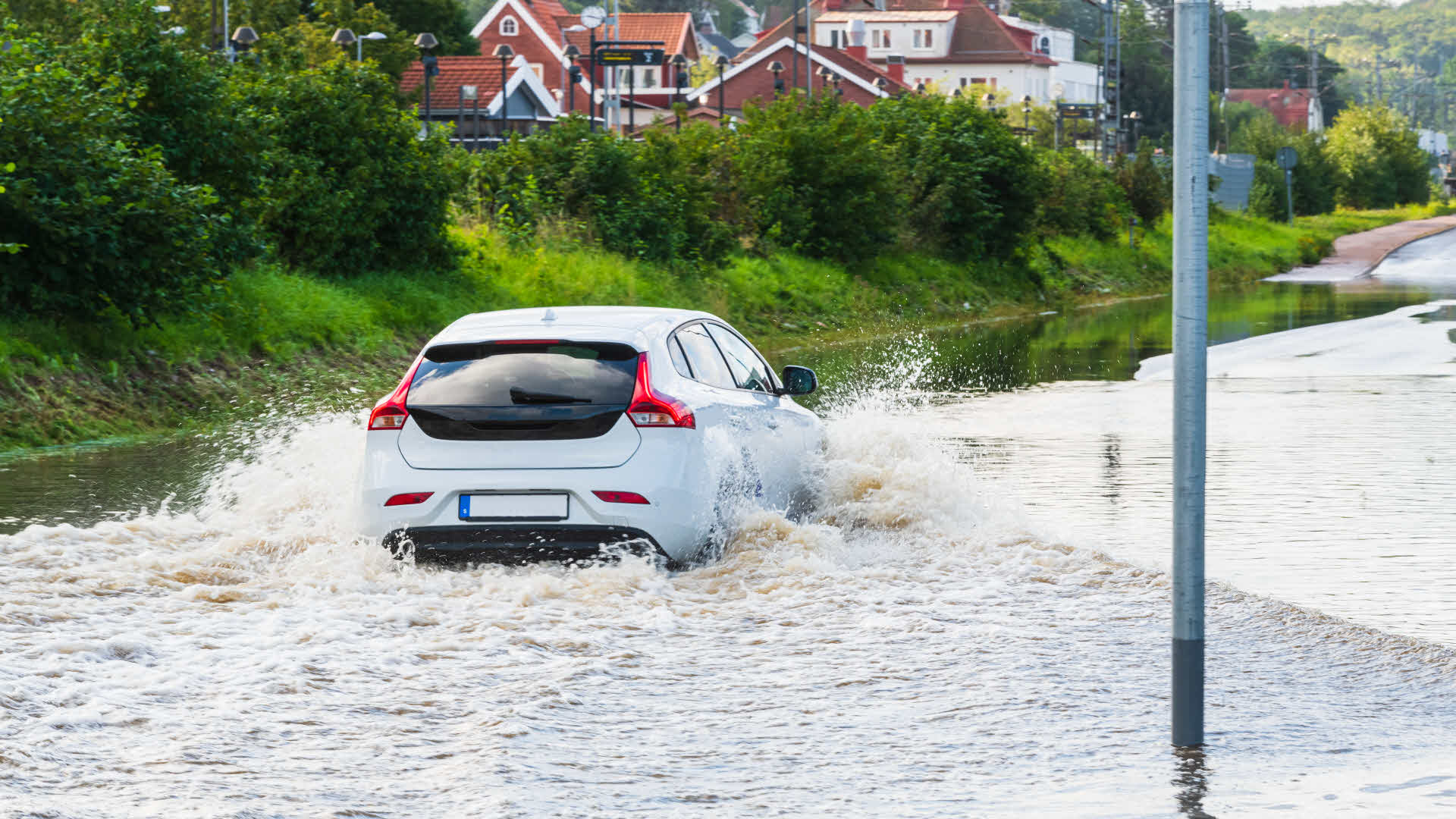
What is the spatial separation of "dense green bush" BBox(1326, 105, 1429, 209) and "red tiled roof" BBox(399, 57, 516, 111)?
5115cm

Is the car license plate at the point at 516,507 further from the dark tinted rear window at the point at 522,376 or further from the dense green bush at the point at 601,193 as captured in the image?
the dense green bush at the point at 601,193

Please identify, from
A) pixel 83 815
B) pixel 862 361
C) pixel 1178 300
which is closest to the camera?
pixel 83 815

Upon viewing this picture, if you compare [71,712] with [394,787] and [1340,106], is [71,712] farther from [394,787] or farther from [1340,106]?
[1340,106]

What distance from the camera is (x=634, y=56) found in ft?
128

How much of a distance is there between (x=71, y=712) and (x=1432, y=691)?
16.2 ft

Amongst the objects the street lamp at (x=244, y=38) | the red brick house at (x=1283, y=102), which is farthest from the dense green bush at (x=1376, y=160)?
the street lamp at (x=244, y=38)

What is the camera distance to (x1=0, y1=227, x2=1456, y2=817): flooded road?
19.9ft

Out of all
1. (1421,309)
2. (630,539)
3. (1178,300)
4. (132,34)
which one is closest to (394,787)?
(1178,300)

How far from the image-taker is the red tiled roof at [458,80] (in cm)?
7550

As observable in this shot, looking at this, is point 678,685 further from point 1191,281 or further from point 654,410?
point 1191,281

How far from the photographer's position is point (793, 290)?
1289 inches

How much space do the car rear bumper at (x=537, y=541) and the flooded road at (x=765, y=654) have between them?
0.37 ft

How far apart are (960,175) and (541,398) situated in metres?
32.9

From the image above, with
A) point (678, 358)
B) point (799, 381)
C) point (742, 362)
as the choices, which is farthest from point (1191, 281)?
point (742, 362)
